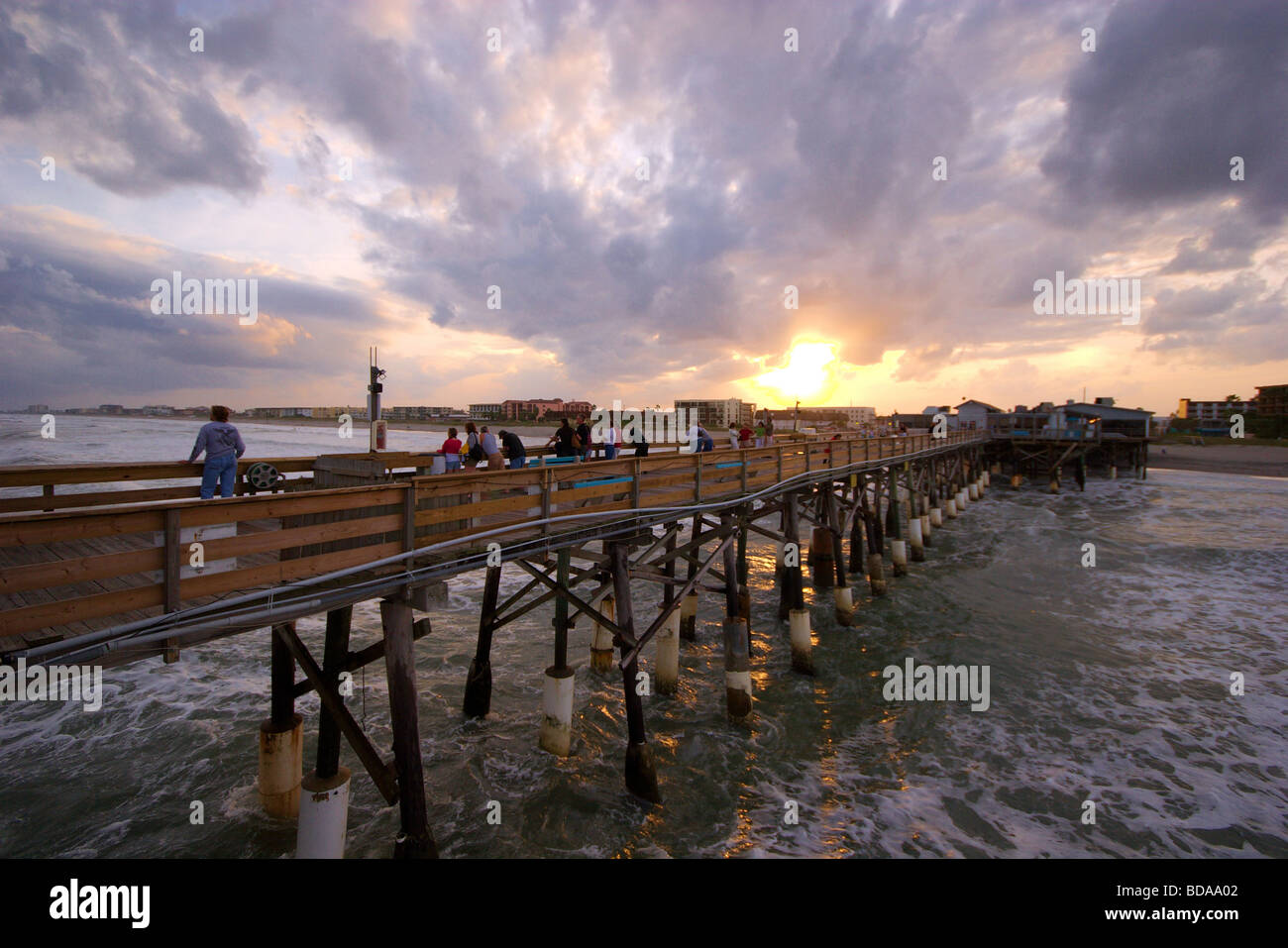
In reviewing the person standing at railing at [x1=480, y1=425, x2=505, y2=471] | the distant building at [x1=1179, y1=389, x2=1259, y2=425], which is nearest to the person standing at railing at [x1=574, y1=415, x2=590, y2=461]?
the person standing at railing at [x1=480, y1=425, x2=505, y2=471]

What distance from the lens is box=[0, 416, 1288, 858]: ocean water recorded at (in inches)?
303

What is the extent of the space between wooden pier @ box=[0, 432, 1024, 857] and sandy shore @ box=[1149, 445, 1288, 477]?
82.7m

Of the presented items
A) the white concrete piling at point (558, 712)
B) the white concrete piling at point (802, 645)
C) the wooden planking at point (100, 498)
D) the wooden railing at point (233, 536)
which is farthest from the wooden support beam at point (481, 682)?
the white concrete piling at point (802, 645)

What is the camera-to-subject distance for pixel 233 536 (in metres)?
4.95

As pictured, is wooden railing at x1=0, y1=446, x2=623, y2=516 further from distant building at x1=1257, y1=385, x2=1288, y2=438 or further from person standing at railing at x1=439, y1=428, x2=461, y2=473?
distant building at x1=1257, y1=385, x2=1288, y2=438

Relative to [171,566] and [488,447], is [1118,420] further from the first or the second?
[171,566]

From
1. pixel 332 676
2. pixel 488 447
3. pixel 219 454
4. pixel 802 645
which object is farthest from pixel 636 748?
pixel 219 454

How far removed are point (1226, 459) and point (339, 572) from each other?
347 feet

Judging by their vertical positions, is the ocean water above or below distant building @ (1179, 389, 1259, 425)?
below

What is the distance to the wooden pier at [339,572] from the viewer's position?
4082mm

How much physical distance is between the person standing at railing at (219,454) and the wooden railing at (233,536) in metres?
0.74
